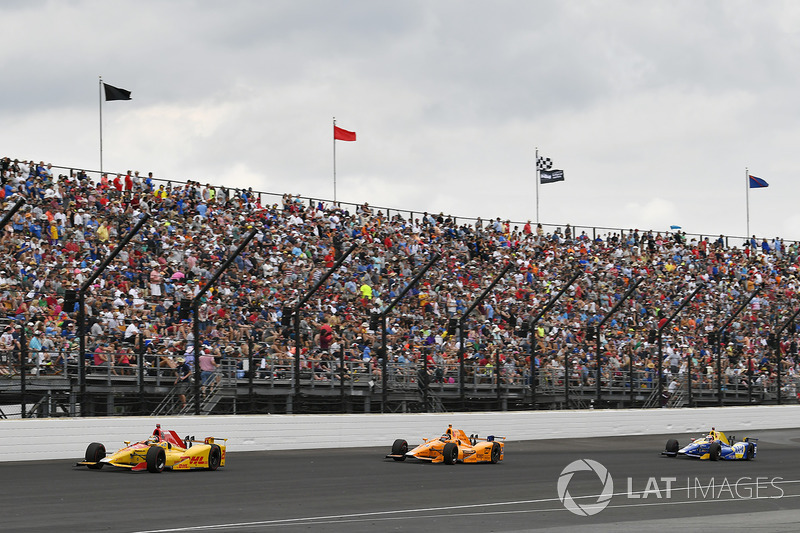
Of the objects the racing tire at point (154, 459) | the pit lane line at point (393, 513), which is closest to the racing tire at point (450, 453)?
the racing tire at point (154, 459)

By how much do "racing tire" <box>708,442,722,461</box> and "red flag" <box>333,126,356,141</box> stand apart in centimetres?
2400

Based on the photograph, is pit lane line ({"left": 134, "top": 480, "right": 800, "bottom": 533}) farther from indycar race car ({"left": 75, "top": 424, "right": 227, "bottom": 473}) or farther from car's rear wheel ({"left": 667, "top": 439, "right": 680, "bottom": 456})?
car's rear wheel ({"left": 667, "top": 439, "right": 680, "bottom": 456})

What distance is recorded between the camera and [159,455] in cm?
1844

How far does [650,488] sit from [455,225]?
80.7ft

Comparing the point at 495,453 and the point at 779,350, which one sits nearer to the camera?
the point at 495,453

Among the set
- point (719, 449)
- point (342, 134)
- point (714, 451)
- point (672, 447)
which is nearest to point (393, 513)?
point (714, 451)

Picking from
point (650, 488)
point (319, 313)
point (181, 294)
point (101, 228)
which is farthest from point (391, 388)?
point (650, 488)

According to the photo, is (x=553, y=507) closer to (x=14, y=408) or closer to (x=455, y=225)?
(x=14, y=408)

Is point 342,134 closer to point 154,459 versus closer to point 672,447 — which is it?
point 672,447

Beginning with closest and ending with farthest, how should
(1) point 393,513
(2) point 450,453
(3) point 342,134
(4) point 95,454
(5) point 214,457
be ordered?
(1) point 393,513, (4) point 95,454, (5) point 214,457, (2) point 450,453, (3) point 342,134

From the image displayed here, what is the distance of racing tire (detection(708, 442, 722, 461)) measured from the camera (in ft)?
77.8
